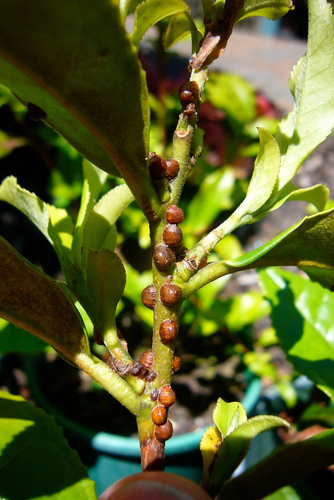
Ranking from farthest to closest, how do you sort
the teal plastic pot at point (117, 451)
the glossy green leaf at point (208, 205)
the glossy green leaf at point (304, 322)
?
the glossy green leaf at point (208, 205)
the teal plastic pot at point (117, 451)
the glossy green leaf at point (304, 322)

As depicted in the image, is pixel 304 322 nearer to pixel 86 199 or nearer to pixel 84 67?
pixel 86 199

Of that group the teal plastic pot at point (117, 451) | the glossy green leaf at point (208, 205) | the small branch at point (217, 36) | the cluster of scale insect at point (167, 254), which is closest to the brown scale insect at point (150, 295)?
the cluster of scale insect at point (167, 254)

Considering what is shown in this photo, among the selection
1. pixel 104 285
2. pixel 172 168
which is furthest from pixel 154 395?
pixel 172 168

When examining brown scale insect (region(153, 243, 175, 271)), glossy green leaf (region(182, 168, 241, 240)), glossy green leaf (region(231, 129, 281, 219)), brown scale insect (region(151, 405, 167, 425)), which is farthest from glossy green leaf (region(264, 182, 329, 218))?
glossy green leaf (region(182, 168, 241, 240))

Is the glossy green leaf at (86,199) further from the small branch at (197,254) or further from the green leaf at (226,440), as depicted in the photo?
the green leaf at (226,440)

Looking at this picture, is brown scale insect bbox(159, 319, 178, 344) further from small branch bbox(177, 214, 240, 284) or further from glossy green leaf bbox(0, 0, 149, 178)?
glossy green leaf bbox(0, 0, 149, 178)

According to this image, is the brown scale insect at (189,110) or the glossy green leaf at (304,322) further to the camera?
the glossy green leaf at (304,322)
